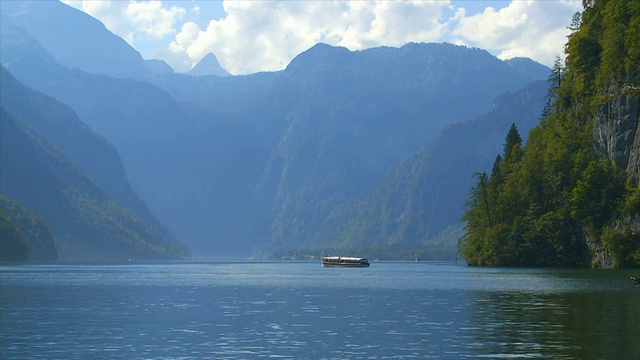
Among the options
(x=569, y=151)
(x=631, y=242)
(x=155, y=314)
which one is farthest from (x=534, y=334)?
(x=569, y=151)

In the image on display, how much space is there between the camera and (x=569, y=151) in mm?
191625

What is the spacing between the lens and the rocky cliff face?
16762 cm

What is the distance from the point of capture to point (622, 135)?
17288cm

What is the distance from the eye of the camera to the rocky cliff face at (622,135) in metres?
168

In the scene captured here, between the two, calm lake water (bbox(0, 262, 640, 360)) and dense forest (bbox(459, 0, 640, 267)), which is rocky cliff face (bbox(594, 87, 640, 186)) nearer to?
dense forest (bbox(459, 0, 640, 267))

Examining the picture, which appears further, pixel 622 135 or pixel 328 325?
pixel 622 135

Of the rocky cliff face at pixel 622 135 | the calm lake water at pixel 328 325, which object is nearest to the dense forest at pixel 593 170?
the rocky cliff face at pixel 622 135

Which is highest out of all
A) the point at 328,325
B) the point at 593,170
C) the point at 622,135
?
the point at 622,135

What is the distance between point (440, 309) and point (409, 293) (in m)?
29.7

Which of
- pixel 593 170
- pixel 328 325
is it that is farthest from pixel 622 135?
pixel 328 325

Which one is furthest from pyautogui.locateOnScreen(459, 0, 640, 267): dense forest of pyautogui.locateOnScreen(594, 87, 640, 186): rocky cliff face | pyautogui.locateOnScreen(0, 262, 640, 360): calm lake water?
pyautogui.locateOnScreen(0, 262, 640, 360): calm lake water

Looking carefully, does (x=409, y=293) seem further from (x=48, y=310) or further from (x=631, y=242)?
(x=631, y=242)

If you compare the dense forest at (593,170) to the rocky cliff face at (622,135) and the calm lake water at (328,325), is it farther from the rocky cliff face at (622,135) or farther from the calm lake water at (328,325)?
the calm lake water at (328,325)

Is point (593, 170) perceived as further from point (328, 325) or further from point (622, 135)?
point (328, 325)
